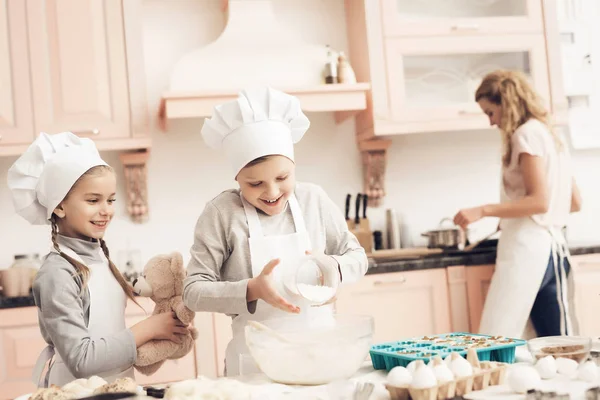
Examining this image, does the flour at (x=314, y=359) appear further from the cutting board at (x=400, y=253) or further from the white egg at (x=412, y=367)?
the cutting board at (x=400, y=253)

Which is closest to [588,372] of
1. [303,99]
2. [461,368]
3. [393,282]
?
[461,368]

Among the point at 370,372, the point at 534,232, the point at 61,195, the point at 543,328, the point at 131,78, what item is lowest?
the point at 543,328

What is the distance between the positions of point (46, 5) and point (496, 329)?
2161 millimetres

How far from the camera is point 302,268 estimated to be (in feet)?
4.95

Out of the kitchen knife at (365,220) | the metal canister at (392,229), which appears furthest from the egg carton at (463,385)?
the metal canister at (392,229)

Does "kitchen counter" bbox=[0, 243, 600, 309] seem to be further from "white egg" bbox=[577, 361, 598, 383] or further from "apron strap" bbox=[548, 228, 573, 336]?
Answer: "white egg" bbox=[577, 361, 598, 383]

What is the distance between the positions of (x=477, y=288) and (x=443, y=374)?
202cm

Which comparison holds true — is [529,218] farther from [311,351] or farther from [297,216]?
[311,351]

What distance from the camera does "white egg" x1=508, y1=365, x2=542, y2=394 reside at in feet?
3.39

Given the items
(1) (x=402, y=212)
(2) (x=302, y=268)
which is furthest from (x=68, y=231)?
(1) (x=402, y=212)

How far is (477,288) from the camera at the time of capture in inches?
118

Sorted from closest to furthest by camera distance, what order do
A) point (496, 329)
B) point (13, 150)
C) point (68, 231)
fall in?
1. point (68, 231)
2. point (496, 329)
3. point (13, 150)

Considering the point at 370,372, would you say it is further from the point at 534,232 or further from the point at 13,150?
the point at 13,150

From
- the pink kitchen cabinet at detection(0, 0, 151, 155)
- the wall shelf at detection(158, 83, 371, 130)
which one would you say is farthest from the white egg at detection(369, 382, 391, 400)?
the pink kitchen cabinet at detection(0, 0, 151, 155)
